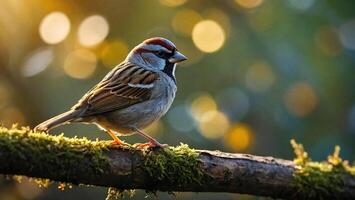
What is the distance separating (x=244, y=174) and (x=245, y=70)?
6.90 ft

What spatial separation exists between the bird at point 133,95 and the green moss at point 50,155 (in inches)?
23.4

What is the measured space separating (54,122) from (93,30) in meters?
2.04

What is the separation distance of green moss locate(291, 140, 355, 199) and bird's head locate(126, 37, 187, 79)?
104cm

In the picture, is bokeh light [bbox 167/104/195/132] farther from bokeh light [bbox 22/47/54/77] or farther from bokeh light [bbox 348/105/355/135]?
bokeh light [bbox 348/105/355/135]

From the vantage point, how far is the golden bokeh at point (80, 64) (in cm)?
540

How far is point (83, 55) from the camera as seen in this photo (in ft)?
18.1

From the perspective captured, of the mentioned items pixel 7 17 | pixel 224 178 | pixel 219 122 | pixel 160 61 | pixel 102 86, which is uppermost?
pixel 7 17

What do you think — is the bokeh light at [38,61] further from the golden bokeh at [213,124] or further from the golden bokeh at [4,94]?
the golden bokeh at [213,124]

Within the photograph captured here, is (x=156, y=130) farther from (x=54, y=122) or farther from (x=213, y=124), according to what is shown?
(x=54, y=122)

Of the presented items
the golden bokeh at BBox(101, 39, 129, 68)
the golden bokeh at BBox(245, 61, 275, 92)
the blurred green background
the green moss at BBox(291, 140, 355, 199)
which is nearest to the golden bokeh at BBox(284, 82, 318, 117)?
the blurred green background

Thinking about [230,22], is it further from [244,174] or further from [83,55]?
[244,174]

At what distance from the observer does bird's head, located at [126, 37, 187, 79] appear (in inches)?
178

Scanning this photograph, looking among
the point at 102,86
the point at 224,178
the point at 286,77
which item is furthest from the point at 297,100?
the point at 224,178

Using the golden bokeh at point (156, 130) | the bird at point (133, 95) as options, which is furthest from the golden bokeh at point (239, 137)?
the bird at point (133, 95)
